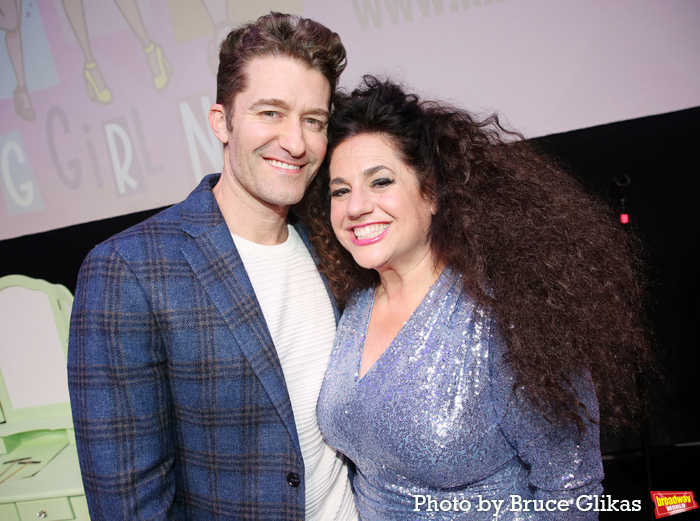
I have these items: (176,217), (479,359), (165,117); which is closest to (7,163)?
(165,117)

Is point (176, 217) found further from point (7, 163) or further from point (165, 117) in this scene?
point (7, 163)

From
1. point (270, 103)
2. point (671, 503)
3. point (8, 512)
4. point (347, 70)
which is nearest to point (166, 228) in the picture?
point (270, 103)

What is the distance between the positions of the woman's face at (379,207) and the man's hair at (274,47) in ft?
0.85

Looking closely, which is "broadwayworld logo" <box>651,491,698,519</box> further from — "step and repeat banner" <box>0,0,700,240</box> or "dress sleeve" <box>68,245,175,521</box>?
"dress sleeve" <box>68,245,175,521</box>

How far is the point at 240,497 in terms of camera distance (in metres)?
1.08

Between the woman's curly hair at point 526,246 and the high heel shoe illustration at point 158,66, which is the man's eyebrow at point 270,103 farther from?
the high heel shoe illustration at point 158,66

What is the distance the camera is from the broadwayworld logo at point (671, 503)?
194cm

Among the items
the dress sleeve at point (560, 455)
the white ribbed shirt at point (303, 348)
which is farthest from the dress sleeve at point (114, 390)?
the dress sleeve at point (560, 455)

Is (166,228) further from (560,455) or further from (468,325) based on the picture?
(560,455)

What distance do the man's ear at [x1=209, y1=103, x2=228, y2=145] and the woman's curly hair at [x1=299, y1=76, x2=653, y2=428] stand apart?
334 millimetres

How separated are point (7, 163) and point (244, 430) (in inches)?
88.5

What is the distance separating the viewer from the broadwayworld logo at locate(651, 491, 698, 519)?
1941 millimetres

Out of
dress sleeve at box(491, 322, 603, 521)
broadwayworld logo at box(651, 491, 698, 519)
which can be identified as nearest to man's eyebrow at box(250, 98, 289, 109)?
dress sleeve at box(491, 322, 603, 521)

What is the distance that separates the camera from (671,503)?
6.55 ft
